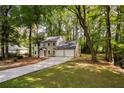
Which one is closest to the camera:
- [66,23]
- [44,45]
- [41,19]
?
[41,19]

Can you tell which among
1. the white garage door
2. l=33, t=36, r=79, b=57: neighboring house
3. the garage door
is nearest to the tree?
the garage door

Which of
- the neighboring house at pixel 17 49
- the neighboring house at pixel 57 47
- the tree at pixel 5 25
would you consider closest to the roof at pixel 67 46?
the neighboring house at pixel 57 47

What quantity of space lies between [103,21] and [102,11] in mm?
886

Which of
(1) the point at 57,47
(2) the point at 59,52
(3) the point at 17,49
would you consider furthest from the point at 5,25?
(3) the point at 17,49

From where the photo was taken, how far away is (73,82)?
342 inches

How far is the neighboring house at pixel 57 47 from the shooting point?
2472 centimetres

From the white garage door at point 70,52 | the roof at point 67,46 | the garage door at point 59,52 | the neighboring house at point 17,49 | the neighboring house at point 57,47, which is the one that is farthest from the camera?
the neighboring house at point 17,49

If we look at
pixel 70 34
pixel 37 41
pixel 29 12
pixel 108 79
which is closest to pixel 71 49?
pixel 37 41

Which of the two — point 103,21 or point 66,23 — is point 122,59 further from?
point 66,23

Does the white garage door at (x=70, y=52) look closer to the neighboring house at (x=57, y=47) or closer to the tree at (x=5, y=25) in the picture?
the neighboring house at (x=57, y=47)

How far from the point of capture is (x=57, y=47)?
26328 millimetres

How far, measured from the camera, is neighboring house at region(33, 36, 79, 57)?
81.1ft

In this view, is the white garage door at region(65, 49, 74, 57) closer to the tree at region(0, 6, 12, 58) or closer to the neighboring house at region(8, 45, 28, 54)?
the tree at region(0, 6, 12, 58)

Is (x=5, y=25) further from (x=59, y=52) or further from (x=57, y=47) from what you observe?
(x=57, y=47)
